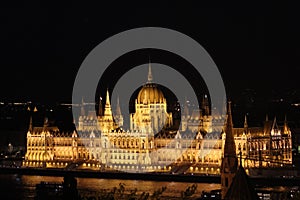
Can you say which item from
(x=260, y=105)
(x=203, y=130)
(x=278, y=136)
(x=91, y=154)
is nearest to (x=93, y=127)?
(x=91, y=154)

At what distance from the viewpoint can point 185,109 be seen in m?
27.1

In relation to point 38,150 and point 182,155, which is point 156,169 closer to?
point 182,155

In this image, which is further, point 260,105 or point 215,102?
point 260,105

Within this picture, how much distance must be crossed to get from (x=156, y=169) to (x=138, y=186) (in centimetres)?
349

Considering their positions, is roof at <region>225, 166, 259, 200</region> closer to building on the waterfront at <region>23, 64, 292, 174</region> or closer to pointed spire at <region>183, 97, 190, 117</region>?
building on the waterfront at <region>23, 64, 292, 174</region>

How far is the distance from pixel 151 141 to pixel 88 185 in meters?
4.38

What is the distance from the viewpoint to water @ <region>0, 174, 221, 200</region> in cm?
1823

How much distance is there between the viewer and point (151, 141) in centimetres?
2475

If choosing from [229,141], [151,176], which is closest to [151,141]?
[151,176]

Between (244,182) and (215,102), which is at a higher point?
(215,102)

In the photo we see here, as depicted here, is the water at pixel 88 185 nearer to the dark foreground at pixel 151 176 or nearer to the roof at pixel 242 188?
the dark foreground at pixel 151 176

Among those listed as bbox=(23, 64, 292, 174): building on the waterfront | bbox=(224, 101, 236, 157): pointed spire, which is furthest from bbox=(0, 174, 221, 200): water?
bbox=(224, 101, 236, 157): pointed spire

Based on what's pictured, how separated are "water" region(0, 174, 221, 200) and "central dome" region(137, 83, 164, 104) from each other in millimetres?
3659

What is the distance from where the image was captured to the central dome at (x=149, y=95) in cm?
2572
